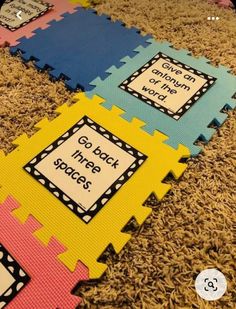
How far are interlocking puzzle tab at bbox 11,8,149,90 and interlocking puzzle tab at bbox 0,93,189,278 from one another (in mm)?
194

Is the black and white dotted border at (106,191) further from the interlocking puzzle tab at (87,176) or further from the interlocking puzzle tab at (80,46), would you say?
the interlocking puzzle tab at (80,46)

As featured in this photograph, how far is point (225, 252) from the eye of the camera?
2.26 ft

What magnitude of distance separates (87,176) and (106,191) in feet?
0.22

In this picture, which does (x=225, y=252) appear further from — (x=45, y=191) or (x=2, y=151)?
(x=2, y=151)

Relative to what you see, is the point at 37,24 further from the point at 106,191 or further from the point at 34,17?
the point at 106,191

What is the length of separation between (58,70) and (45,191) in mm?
Answer: 480

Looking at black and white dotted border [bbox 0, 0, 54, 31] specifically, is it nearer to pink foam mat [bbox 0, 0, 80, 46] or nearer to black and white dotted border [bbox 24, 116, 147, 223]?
pink foam mat [bbox 0, 0, 80, 46]

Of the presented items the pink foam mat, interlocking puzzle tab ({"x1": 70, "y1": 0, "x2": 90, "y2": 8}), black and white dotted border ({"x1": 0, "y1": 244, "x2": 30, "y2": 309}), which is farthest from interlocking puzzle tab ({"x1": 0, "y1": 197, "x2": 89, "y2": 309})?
interlocking puzzle tab ({"x1": 70, "y1": 0, "x2": 90, "y2": 8})

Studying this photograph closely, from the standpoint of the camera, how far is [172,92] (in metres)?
0.98

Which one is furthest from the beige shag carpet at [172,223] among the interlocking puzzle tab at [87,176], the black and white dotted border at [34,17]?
the black and white dotted border at [34,17]

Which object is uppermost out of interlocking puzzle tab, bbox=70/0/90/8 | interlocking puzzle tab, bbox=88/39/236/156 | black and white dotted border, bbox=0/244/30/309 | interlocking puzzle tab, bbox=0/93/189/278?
interlocking puzzle tab, bbox=70/0/90/8

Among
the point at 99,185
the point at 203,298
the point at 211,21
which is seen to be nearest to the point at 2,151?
the point at 99,185

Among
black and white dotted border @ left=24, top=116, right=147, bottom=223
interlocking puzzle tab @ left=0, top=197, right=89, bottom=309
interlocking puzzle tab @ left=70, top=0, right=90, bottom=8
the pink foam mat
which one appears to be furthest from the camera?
interlocking puzzle tab @ left=70, top=0, right=90, bottom=8

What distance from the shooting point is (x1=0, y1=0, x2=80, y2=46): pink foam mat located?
1200 mm
